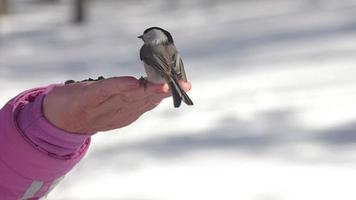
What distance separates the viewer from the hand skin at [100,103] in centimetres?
109

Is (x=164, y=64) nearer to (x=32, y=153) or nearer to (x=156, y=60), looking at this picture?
(x=156, y=60)

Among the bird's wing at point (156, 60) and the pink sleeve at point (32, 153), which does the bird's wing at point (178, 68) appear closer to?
the bird's wing at point (156, 60)

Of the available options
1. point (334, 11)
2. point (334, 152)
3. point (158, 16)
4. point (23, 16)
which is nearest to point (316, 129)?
point (334, 152)

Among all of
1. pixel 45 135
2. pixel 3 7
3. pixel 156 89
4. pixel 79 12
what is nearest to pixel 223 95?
pixel 45 135

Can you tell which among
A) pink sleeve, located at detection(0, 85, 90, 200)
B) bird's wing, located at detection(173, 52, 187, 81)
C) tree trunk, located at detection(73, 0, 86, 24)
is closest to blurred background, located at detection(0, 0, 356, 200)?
tree trunk, located at detection(73, 0, 86, 24)

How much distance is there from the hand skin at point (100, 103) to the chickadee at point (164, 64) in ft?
0.06

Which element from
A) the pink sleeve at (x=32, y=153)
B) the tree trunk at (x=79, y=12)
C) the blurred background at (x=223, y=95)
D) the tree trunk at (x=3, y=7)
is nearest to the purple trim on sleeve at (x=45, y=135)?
the pink sleeve at (x=32, y=153)

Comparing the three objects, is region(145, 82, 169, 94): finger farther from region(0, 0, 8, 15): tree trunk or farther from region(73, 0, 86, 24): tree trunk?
region(0, 0, 8, 15): tree trunk

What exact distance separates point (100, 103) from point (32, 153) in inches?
6.6

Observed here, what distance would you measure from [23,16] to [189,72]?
3.53 m

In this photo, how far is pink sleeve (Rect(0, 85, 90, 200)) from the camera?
123cm

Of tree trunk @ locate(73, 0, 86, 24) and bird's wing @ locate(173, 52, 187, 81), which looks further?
tree trunk @ locate(73, 0, 86, 24)

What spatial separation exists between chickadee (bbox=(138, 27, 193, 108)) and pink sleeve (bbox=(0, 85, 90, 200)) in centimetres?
21

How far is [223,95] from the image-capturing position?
4.01 meters
